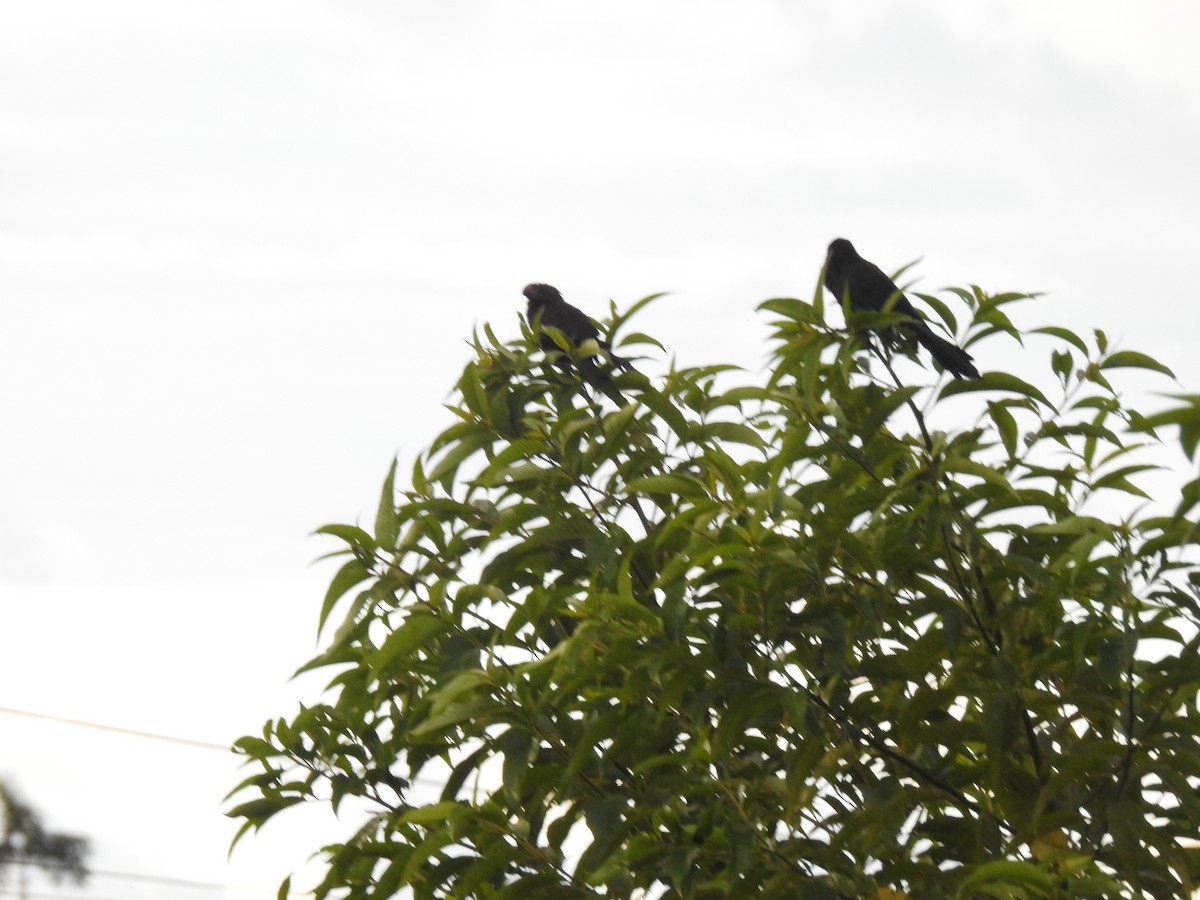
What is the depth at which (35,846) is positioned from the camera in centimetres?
441

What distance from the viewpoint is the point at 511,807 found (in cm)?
220

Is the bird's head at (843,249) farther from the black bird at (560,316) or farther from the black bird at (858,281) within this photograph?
the black bird at (560,316)

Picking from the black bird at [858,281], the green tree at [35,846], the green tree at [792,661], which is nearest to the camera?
the green tree at [792,661]

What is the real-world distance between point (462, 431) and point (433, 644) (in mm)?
391

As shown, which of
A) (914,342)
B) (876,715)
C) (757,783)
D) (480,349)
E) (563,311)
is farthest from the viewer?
(563,311)

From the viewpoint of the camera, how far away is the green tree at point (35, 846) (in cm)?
434

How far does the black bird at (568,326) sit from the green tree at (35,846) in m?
2.21

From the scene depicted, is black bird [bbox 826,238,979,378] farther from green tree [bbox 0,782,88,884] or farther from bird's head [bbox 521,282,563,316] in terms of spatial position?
green tree [bbox 0,782,88,884]

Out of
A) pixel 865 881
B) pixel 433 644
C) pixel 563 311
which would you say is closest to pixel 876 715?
pixel 865 881

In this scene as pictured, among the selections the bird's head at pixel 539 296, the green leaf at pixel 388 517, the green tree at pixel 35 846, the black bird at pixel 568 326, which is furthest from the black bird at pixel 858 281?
the green tree at pixel 35 846

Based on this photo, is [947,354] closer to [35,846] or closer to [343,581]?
[343,581]

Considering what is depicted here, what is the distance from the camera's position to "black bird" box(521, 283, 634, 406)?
8.85ft

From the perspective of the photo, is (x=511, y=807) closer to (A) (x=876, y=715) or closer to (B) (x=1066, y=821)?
(A) (x=876, y=715)

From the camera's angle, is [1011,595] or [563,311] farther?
[563,311]
